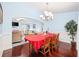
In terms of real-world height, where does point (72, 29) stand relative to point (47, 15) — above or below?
below

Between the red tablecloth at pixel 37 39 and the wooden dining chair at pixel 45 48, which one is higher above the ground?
the red tablecloth at pixel 37 39

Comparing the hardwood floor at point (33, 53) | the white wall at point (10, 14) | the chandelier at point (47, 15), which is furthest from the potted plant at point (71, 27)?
the white wall at point (10, 14)

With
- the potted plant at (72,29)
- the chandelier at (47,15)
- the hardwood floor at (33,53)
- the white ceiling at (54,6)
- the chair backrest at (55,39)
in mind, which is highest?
the white ceiling at (54,6)

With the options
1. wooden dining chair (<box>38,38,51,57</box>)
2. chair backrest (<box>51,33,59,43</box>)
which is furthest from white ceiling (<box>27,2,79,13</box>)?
wooden dining chair (<box>38,38,51,57</box>)

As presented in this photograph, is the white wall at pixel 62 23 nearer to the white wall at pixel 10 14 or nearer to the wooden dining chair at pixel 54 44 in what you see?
the wooden dining chair at pixel 54 44

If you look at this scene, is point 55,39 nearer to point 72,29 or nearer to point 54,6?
point 72,29

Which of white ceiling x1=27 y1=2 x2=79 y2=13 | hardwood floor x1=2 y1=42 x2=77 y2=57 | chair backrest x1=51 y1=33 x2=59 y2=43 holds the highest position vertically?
white ceiling x1=27 y1=2 x2=79 y2=13

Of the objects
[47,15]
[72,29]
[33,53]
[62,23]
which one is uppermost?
[47,15]

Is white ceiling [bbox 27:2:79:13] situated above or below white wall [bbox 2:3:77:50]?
above

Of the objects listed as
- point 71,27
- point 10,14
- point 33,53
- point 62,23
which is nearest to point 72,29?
point 71,27

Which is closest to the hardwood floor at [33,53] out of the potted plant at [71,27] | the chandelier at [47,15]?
the potted plant at [71,27]

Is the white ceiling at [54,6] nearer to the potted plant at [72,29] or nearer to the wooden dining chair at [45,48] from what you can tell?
the potted plant at [72,29]

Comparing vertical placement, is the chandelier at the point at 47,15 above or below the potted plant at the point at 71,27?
above

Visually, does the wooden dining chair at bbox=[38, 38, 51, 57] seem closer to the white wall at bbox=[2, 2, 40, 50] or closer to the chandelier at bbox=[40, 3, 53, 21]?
the chandelier at bbox=[40, 3, 53, 21]
